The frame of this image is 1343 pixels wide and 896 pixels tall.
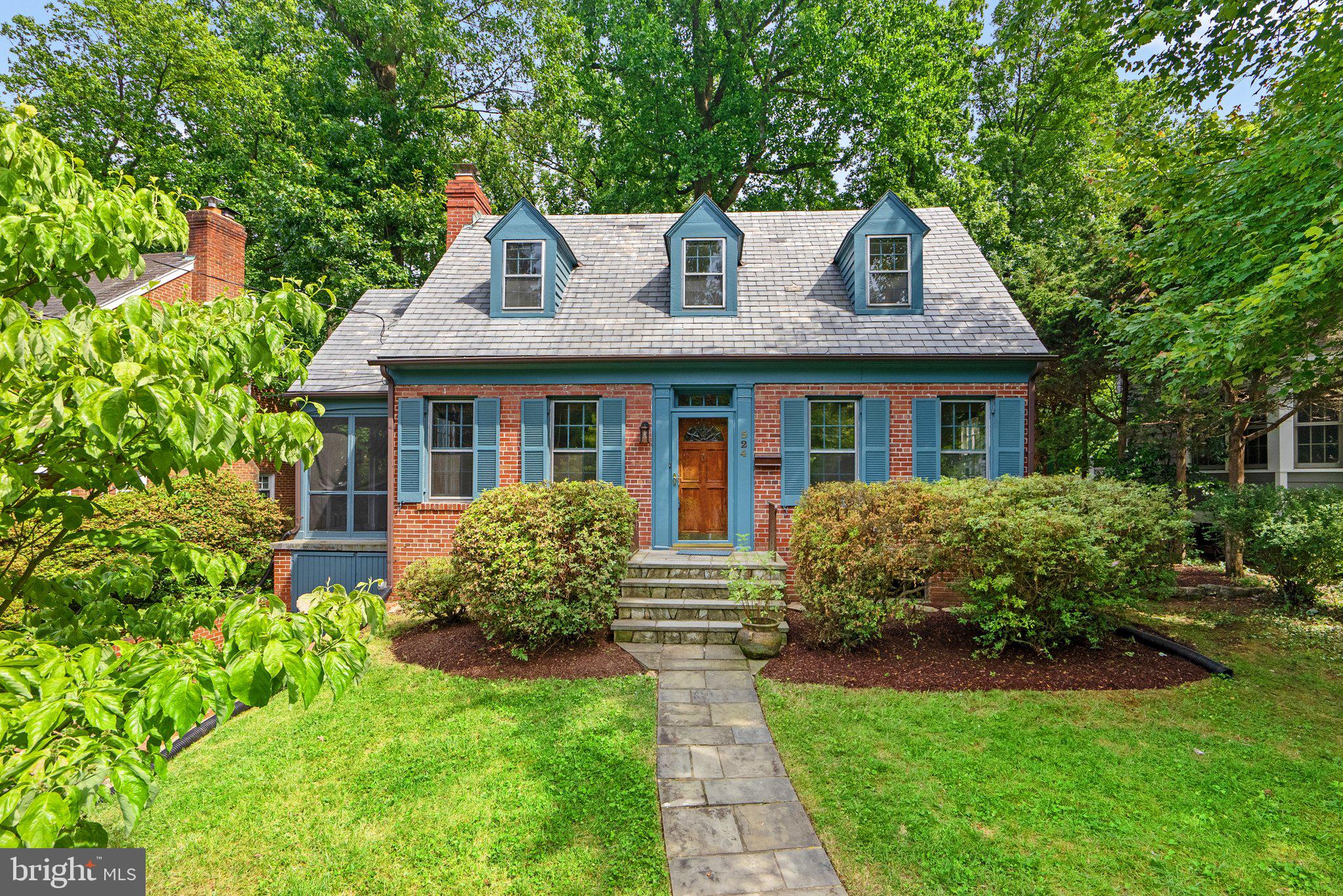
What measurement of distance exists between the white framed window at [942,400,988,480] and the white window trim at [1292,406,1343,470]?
8143 mm

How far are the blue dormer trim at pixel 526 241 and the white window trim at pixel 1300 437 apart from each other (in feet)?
49.2

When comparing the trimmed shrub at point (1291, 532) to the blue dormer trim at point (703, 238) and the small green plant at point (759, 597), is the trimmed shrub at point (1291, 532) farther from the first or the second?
the blue dormer trim at point (703, 238)

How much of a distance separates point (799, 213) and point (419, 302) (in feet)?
26.2

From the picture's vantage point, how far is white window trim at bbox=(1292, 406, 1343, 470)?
11.6 m

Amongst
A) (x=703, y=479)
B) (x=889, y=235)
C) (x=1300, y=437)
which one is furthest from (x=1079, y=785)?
(x=1300, y=437)

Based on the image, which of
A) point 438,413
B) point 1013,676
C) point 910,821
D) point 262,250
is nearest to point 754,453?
point 1013,676

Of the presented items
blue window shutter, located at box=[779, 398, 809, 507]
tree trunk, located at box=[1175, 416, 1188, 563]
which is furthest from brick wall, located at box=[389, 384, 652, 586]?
tree trunk, located at box=[1175, 416, 1188, 563]

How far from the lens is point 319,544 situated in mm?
9727

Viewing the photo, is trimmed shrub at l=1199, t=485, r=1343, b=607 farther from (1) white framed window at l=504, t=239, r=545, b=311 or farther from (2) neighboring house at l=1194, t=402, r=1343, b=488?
(1) white framed window at l=504, t=239, r=545, b=311

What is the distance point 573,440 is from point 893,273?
6092mm

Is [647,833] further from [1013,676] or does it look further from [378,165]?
[378,165]

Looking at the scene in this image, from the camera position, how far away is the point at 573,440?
9.27 m

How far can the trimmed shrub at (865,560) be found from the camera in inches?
237

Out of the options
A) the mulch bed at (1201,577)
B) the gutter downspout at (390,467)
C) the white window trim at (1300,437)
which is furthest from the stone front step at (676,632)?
the white window trim at (1300,437)
